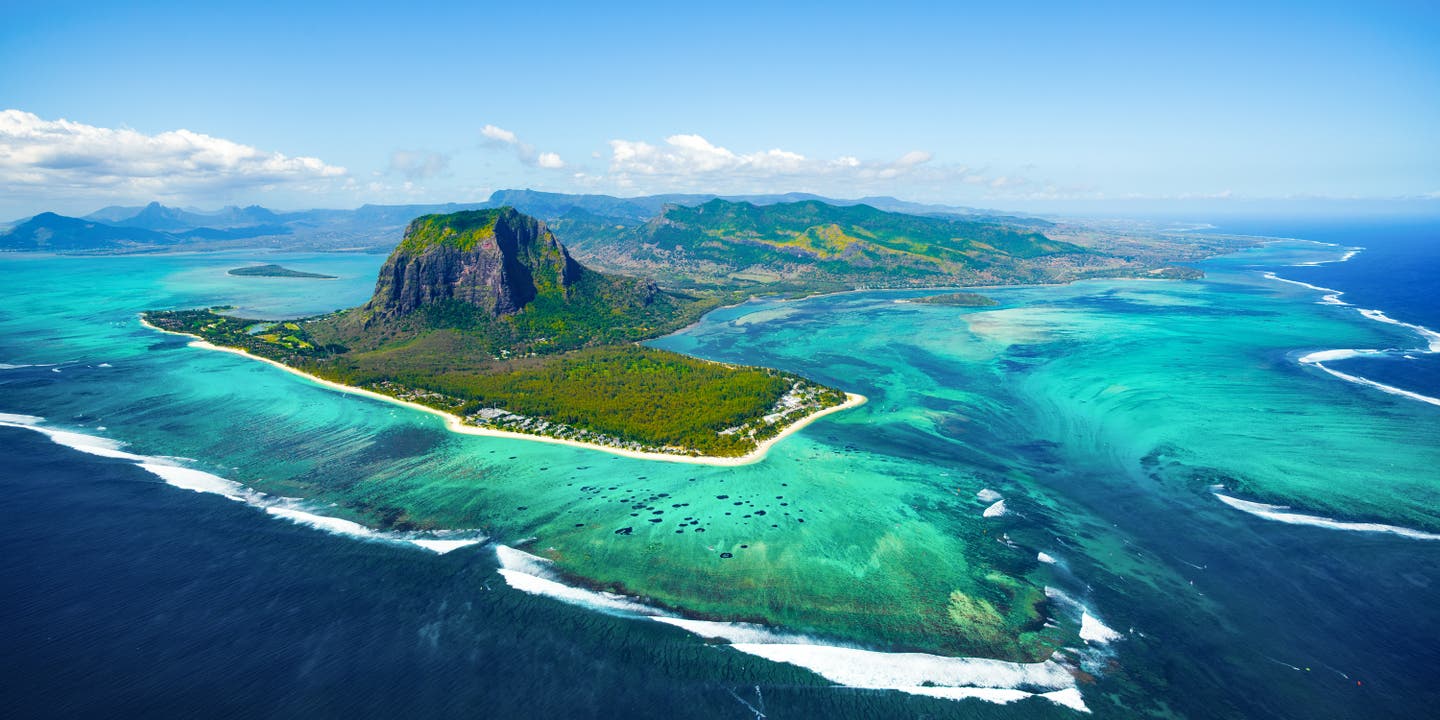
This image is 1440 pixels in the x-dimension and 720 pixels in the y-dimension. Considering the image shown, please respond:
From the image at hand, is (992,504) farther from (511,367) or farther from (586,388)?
(511,367)

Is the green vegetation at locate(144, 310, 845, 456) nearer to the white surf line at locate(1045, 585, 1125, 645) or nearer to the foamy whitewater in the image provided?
the white surf line at locate(1045, 585, 1125, 645)

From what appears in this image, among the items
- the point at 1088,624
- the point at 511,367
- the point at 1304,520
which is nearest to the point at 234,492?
the point at 511,367

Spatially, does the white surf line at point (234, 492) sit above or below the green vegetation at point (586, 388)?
below

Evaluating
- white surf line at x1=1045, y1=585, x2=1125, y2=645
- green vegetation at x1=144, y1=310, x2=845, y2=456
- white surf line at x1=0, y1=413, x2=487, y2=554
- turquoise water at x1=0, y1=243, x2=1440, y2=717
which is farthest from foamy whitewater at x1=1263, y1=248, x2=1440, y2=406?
white surf line at x1=0, y1=413, x2=487, y2=554

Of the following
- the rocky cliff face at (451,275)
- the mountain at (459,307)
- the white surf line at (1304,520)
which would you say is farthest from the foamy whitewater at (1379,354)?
the rocky cliff face at (451,275)

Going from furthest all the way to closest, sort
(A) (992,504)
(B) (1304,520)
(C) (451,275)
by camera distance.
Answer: (C) (451,275), (A) (992,504), (B) (1304,520)

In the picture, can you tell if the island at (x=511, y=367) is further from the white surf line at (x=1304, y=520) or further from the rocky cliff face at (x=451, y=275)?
the white surf line at (x=1304, y=520)
